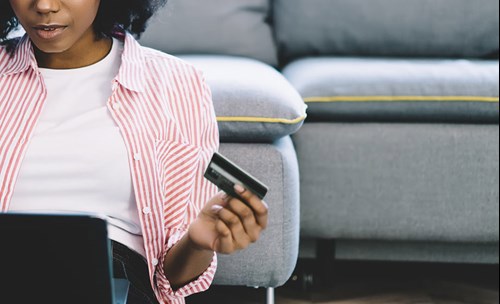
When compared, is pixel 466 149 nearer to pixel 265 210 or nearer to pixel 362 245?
pixel 362 245

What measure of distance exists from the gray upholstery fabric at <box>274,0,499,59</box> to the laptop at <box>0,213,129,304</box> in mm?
1384

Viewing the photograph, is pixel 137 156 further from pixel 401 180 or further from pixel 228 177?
pixel 401 180

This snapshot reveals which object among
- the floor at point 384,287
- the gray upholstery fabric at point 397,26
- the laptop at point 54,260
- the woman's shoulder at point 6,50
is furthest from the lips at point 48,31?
the gray upholstery fabric at point 397,26

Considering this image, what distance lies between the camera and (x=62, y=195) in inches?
37.0

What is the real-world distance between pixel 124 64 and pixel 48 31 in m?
0.12

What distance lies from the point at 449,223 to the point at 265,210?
0.91 metres

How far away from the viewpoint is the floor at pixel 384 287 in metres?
1.66

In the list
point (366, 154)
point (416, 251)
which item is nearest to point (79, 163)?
point (366, 154)

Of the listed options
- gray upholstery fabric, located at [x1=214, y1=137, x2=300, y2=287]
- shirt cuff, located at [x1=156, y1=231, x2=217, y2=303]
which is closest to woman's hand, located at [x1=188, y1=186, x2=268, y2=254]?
shirt cuff, located at [x1=156, y1=231, x2=217, y2=303]

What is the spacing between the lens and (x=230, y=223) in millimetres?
786

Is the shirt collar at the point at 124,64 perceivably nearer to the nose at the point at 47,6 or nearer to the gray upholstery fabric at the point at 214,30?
the nose at the point at 47,6

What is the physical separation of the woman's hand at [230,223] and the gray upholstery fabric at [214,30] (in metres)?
1.04

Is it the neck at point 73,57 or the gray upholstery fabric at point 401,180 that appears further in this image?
the gray upholstery fabric at point 401,180

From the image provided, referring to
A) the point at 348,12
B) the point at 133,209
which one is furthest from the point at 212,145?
the point at 348,12
